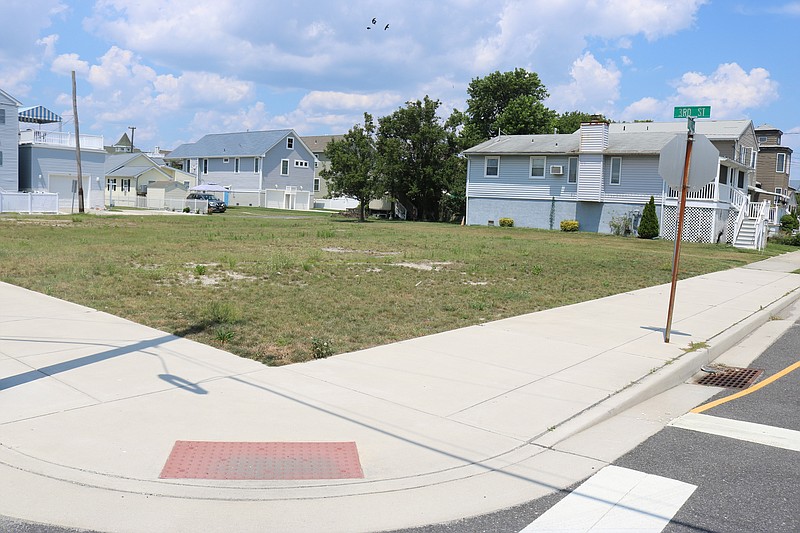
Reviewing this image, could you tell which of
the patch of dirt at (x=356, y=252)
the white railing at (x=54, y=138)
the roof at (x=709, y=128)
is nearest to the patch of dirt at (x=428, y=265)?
the patch of dirt at (x=356, y=252)

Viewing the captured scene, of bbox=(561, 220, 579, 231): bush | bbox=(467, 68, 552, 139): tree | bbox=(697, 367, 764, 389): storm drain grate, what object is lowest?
bbox=(697, 367, 764, 389): storm drain grate

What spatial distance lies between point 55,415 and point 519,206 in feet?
137

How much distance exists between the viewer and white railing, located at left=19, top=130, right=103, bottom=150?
162 ft

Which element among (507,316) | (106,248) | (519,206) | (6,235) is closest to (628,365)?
(507,316)

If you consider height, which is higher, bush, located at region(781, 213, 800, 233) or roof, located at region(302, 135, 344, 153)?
roof, located at region(302, 135, 344, 153)

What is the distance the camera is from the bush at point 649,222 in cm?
3847

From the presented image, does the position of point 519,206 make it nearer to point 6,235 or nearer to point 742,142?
point 742,142

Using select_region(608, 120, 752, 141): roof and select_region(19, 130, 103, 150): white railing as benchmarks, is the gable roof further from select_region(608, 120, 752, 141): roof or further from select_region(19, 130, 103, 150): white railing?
select_region(608, 120, 752, 141): roof

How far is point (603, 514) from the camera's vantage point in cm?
460

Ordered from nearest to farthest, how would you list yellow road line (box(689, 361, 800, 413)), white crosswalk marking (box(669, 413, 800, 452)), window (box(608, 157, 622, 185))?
white crosswalk marking (box(669, 413, 800, 452))
yellow road line (box(689, 361, 800, 413))
window (box(608, 157, 622, 185))

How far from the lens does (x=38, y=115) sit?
53.9 m

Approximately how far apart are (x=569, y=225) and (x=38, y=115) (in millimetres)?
40996

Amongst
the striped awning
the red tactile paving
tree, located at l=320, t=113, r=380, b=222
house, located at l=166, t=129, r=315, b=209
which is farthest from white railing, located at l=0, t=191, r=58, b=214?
the red tactile paving

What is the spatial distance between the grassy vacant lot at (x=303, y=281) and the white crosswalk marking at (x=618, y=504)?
4062 mm
